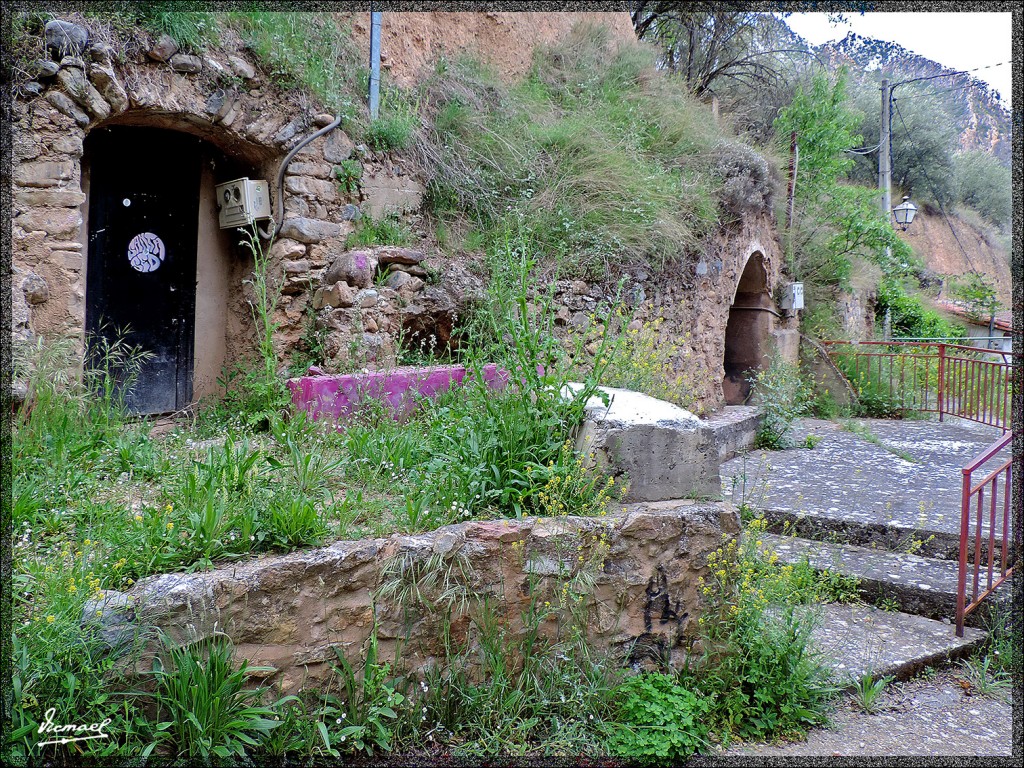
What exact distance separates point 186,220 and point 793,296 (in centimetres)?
865

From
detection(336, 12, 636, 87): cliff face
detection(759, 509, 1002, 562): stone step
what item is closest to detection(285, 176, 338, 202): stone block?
detection(336, 12, 636, 87): cliff face

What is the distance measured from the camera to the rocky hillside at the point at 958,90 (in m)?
25.9

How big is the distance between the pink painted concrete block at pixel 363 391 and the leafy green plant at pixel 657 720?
73.3 inches

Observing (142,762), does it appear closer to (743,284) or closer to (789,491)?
(789,491)

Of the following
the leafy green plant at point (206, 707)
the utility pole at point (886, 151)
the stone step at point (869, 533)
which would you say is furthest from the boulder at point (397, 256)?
the utility pole at point (886, 151)

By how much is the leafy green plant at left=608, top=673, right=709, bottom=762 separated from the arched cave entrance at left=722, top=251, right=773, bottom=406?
25.8 feet

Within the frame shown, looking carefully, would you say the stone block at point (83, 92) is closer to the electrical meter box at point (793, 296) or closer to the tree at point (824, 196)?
the electrical meter box at point (793, 296)

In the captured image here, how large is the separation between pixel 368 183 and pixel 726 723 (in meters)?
5.03

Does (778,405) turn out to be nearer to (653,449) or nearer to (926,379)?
(926,379)

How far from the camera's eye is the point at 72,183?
4.53m

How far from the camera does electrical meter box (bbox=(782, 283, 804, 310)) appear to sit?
35.5 ft

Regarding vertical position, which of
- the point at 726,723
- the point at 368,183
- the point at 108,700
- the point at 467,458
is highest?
the point at 368,183

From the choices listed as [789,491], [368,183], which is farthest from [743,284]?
[368,183]

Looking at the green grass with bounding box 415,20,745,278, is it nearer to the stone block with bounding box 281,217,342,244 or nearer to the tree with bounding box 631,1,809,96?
the stone block with bounding box 281,217,342,244
